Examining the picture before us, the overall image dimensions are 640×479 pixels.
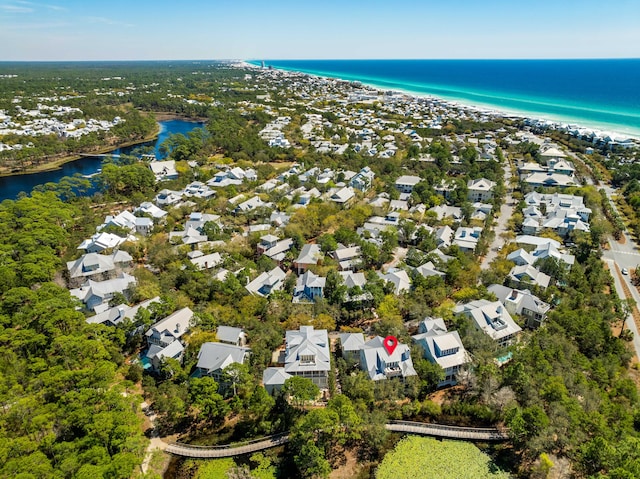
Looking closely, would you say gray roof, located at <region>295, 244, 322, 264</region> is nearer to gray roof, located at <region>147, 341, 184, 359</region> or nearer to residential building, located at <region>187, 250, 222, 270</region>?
residential building, located at <region>187, 250, 222, 270</region>

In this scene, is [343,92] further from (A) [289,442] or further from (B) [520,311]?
(A) [289,442]

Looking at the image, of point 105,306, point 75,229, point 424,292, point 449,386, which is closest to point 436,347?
point 449,386

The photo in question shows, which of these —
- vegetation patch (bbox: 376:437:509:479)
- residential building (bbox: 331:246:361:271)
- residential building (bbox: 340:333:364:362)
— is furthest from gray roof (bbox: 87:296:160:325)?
vegetation patch (bbox: 376:437:509:479)

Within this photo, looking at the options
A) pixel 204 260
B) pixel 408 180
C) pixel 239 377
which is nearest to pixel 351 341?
pixel 239 377

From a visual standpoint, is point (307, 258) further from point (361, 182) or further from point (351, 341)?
point (361, 182)

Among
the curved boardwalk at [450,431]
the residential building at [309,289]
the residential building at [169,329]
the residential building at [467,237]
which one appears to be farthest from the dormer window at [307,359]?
the residential building at [467,237]

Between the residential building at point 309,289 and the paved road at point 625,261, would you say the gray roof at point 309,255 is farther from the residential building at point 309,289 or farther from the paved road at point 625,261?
the paved road at point 625,261
